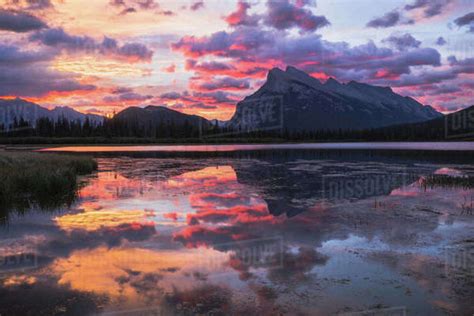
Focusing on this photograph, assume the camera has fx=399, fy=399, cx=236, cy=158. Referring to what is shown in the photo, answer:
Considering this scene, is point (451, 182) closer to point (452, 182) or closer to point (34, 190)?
point (452, 182)

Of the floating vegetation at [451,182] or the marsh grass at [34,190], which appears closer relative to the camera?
the marsh grass at [34,190]

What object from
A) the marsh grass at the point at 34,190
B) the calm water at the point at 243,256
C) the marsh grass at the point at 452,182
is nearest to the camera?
the calm water at the point at 243,256

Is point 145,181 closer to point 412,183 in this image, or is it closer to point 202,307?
point 412,183

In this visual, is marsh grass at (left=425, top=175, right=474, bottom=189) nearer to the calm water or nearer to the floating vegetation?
the floating vegetation

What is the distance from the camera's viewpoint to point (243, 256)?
36.7 ft

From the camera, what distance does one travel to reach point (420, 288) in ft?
28.8

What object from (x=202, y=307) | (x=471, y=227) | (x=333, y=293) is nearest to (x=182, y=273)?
(x=202, y=307)

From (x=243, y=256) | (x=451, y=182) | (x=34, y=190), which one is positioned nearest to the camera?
(x=243, y=256)

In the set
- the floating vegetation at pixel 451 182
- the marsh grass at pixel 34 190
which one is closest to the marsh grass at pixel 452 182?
the floating vegetation at pixel 451 182

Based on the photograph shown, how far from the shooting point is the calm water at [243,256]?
8.06 meters

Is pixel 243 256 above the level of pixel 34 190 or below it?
below

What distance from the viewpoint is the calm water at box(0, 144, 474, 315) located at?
8.06 meters

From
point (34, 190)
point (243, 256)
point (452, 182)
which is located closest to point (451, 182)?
point (452, 182)

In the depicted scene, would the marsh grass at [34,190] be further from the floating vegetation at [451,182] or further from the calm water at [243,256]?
the floating vegetation at [451,182]
